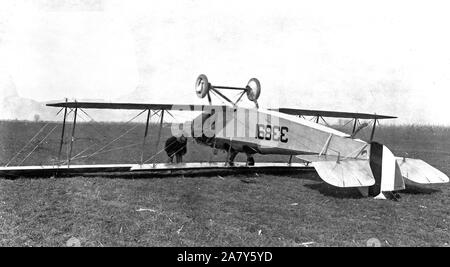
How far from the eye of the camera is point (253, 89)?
41.5 feet

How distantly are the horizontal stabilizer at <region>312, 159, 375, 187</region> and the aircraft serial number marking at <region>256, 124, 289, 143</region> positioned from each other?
8.24 ft

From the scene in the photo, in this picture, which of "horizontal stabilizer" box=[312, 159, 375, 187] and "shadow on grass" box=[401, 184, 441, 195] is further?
"shadow on grass" box=[401, 184, 441, 195]

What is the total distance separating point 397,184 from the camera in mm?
7695

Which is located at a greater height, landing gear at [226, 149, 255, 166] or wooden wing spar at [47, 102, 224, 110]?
wooden wing spar at [47, 102, 224, 110]

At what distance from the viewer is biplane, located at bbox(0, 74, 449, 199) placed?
7.72 metres

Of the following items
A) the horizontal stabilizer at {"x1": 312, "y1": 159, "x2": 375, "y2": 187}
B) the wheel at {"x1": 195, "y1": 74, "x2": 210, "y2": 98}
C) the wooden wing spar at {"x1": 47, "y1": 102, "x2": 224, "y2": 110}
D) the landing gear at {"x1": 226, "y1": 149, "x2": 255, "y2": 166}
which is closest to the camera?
the horizontal stabilizer at {"x1": 312, "y1": 159, "x2": 375, "y2": 187}

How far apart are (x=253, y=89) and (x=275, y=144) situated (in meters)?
2.84

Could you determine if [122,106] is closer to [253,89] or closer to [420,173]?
[253,89]

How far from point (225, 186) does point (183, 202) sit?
2.11 metres

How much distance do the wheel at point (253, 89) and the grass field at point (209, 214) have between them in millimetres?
3659

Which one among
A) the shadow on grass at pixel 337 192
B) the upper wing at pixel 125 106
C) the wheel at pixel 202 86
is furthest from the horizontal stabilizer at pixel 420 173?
the wheel at pixel 202 86

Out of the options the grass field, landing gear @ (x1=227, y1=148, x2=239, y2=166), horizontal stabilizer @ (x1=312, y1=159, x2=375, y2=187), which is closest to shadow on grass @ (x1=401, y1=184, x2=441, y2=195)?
the grass field

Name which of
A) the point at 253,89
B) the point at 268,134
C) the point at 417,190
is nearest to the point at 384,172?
the point at 417,190

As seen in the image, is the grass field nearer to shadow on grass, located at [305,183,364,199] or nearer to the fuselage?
shadow on grass, located at [305,183,364,199]
